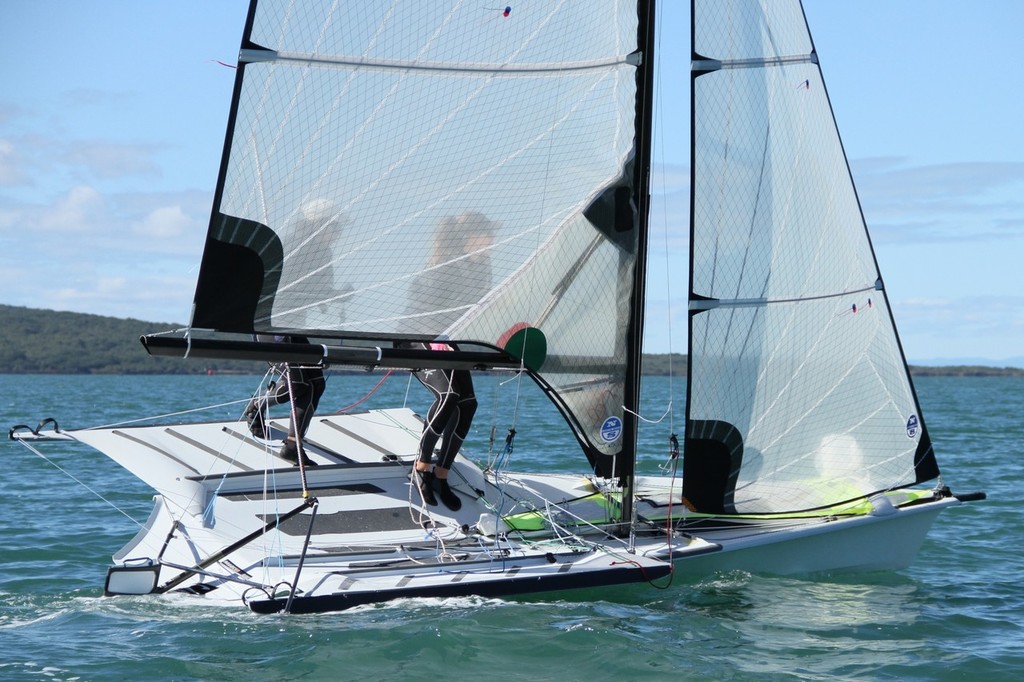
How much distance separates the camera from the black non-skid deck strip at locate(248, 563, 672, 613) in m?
6.63

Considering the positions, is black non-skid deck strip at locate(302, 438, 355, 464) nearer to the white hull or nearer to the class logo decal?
the white hull

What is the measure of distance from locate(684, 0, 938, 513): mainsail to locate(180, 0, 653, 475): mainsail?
2.27ft

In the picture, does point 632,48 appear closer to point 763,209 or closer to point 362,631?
point 763,209

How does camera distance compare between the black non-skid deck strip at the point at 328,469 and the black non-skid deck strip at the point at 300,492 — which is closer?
the black non-skid deck strip at the point at 300,492


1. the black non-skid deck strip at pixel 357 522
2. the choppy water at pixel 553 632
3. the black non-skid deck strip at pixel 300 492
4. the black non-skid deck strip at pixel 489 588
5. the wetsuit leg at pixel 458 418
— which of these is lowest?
the choppy water at pixel 553 632

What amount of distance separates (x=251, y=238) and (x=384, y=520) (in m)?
2.41

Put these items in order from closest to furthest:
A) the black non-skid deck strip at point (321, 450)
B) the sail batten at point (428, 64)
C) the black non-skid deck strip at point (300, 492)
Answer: the sail batten at point (428, 64) → the black non-skid deck strip at point (300, 492) → the black non-skid deck strip at point (321, 450)

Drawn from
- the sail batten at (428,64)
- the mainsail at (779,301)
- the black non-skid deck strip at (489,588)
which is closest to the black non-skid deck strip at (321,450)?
the black non-skid deck strip at (489,588)

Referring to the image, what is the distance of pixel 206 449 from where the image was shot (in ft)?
29.6

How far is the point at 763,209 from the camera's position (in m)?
8.62

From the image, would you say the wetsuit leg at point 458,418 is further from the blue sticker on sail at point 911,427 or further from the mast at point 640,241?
the blue sticker on sail at point 911,427

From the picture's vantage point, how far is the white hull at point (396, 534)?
23.2 feet

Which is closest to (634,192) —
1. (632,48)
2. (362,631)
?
(632,48)

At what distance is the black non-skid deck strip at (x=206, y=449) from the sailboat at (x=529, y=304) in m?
0.04
